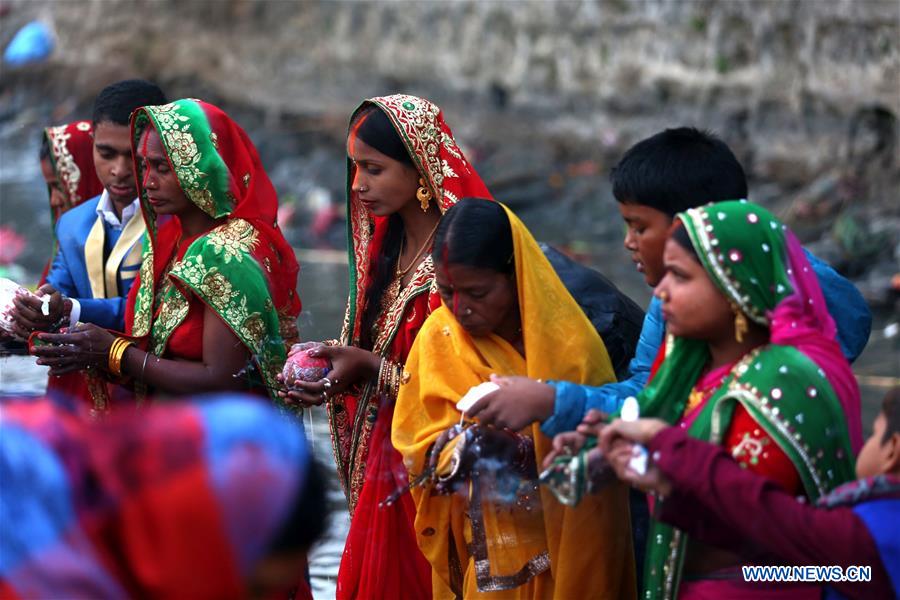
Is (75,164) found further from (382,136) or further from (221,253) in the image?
(382,136)

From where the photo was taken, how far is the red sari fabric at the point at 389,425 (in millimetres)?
3857

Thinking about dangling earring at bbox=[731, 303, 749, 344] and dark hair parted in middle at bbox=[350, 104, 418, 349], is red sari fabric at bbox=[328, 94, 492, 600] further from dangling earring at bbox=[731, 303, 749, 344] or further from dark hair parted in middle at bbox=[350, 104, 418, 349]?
dangling earring at bbox=[731, 303, 749, 344]

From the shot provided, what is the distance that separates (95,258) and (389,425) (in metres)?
1.39

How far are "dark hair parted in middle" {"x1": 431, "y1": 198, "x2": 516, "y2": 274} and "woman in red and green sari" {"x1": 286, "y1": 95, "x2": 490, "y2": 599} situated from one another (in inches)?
18.1

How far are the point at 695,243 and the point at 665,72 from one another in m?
10.4

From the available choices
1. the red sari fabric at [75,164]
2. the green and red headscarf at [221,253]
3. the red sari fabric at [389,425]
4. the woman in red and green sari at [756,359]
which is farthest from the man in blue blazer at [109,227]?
the woman in red and green sari at [756,359]

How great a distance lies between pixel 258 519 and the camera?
1.81 metres

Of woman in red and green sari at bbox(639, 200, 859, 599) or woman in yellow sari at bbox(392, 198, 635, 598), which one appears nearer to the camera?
woman in red and green sari at bbox(639, 200, 859, 599)

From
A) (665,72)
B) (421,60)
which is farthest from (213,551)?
(421,60)

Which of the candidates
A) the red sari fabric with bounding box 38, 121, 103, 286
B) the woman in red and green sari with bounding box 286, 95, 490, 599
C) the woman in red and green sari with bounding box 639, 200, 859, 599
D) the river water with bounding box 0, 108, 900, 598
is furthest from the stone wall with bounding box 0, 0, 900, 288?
the woman in red and green sari with bounding box 639, 200, 859, 599

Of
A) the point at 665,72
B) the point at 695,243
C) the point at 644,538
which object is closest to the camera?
the point at 695,243

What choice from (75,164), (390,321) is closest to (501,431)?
(390,321)

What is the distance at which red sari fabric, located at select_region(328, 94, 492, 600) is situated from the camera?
3857 mm

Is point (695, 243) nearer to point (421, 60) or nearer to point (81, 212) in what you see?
point (81, 212)
